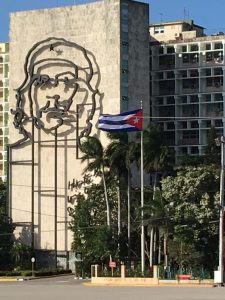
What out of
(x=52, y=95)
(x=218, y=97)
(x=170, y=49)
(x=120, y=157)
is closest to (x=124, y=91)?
(x=52, y=95)

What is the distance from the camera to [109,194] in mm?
81188

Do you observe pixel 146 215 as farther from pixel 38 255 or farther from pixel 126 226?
pixel 38 255

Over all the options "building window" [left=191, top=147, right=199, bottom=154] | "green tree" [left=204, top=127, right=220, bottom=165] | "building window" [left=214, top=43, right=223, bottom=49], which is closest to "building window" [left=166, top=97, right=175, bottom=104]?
"building window" [left=191, top=147, right=199, bottom=154]

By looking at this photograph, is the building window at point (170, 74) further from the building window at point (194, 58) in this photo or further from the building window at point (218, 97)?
the building window at point (218, 97)

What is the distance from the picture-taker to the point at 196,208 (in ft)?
231

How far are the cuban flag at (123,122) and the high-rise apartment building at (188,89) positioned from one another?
114ft

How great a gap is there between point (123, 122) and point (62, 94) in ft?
97.9

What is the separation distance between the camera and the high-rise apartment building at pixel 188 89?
100 metres

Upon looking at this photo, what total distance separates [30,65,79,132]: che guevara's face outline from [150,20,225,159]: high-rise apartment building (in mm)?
12492

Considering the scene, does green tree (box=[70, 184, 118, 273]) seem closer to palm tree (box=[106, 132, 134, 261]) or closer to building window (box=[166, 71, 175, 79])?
palm tree (box=[106, 132, 134, 261])

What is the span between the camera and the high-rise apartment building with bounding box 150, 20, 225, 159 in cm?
10000

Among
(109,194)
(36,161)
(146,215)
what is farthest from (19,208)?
(146,215)

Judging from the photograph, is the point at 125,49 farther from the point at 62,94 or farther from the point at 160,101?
the point at 160,101

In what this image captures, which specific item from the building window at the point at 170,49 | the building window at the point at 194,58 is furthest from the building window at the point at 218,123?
the building window at the point at 170,49
